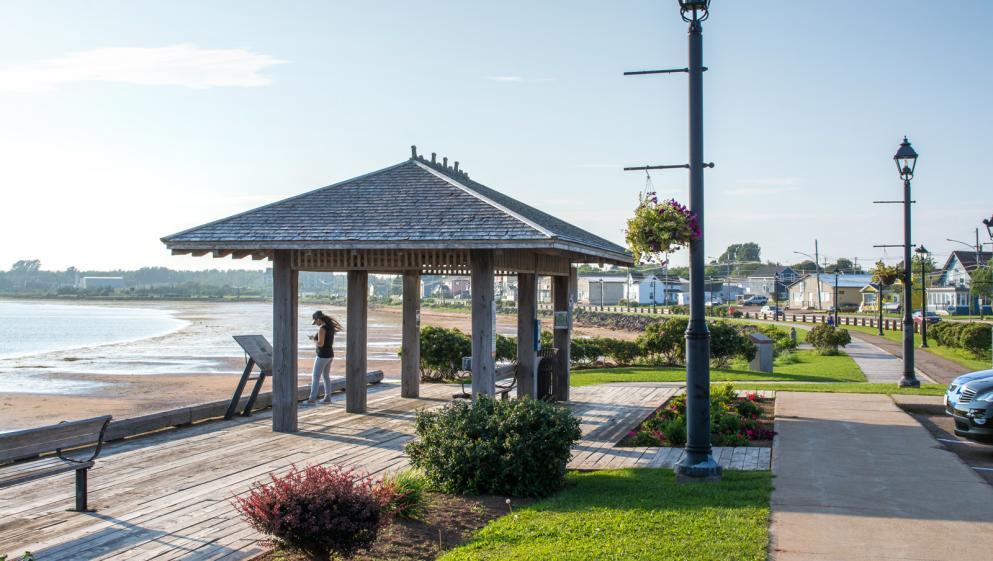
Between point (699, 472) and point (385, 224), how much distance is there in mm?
6020

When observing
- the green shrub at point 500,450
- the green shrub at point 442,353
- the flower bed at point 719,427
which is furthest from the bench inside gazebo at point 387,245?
the green shrub at point 442,353

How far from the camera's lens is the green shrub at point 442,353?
21.8 m

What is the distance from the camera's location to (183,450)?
1169 centimetres

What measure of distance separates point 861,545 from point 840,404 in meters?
9.73

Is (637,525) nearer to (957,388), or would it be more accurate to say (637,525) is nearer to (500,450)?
(500,450)

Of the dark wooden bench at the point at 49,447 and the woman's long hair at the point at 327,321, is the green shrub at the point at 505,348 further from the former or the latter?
the dark wooden bench at the point at 49,447

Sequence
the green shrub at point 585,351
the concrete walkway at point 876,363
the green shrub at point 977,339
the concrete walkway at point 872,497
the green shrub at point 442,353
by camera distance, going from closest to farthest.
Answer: the concrete walkway at point 872,497 → the green shrub at point 442,353 → the concrete walkway at point 876,363 → the green shrub at point 585,351 → the green shrub at point 977,339

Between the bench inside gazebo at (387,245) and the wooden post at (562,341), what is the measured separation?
1.18 m

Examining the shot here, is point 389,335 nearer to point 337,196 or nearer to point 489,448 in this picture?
point 337,196

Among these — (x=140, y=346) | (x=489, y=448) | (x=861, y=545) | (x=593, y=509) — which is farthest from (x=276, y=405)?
(x=140, y=346)

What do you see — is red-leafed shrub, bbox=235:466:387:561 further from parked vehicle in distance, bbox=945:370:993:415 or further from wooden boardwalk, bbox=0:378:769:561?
parked vehicle in distance, bbox=945:370:993:415

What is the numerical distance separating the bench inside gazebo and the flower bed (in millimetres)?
2402

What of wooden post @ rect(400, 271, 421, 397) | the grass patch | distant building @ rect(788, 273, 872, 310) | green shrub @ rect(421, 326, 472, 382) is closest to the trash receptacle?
wooden post @ rect(400, 271, 421, 397)

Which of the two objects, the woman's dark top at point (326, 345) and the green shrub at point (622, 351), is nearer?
the woman's dark top at point (326, 345)
